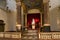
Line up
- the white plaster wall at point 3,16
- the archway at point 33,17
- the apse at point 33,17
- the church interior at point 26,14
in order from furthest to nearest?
the apse at point 33,17 < the archway at point 33,17 < the white plaster wall at point 3,16 < the church interior at point 26,14

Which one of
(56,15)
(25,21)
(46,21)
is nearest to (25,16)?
(25,21)

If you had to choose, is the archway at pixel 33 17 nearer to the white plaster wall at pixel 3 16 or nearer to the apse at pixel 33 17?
the apse at pixel 33 17

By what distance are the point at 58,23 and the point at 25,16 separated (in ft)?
16.1

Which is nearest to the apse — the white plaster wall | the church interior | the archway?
the archway

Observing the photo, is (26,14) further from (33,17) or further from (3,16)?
(3,16)

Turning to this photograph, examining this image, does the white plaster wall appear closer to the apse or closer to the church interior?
the church interior

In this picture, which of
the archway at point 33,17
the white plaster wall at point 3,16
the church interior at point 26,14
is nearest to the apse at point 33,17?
the archway at point 33,17

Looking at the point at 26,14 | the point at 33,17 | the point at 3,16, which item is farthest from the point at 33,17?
the point at 3,16

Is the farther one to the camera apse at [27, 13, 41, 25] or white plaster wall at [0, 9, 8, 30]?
apse at [27, 13, 41, 25]

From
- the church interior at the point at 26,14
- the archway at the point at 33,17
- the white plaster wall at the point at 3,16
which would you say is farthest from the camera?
the archway at the point at 33,17

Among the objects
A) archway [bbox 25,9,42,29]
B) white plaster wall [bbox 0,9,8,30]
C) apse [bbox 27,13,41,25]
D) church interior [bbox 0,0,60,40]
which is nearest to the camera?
church interior [bbox 0,0,60,40]

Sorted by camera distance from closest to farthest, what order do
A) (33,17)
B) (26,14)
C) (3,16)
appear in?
(3,16) < (26,14) < (33,17)

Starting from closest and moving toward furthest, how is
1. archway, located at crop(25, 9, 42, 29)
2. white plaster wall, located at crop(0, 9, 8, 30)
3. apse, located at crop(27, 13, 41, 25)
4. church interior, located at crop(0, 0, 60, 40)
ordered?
church interior, located at crop(0, 0, 60, 40) → white plaster wall, located at crop(0, 9, 8, 30) → archway, located at crop(25, 9, 42, 29) → apse, located at crop(27, 13, 41, 25)

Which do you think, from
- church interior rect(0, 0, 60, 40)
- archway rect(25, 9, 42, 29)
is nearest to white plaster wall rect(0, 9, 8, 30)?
church interior rect(0, 0, 60, 40)
